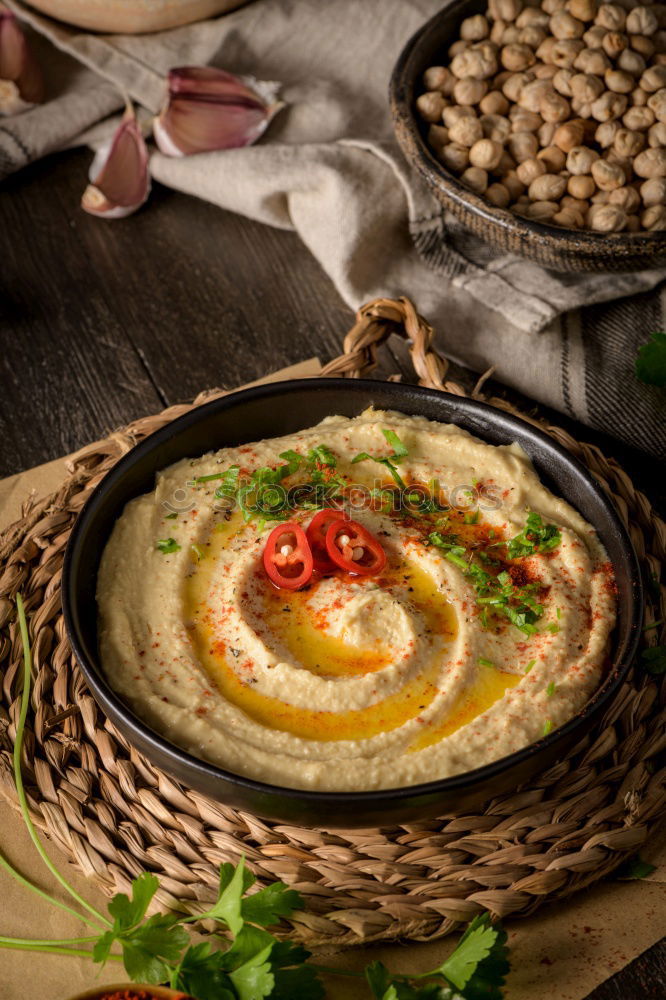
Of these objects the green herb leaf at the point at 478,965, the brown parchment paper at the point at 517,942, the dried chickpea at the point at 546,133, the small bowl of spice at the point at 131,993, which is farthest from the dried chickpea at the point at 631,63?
the small bowl of spice at the point at 131,993

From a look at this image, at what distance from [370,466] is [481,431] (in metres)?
0.46

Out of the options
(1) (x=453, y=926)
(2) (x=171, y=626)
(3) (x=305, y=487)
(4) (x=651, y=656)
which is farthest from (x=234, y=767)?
(4) (x=651, y=656)

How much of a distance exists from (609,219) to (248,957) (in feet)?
11.0

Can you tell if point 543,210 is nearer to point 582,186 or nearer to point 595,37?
point 582,186

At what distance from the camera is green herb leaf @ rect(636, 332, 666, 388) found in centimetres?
459

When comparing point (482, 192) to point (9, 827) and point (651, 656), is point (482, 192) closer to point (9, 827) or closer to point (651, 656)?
point (651, 656)

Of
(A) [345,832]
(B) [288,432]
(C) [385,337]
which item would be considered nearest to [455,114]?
(C) [385,337]

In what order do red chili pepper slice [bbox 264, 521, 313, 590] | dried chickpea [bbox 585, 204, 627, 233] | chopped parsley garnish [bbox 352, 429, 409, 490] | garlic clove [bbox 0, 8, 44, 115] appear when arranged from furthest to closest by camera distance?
garlic clove [bbox 0, 8, 44, 115] → dried chickpea [bbox 585, 204, 627, 233] → chopped parsley garnish [bbox 352, 429, 409, 490] → red chili pepper slice [bbox 264, 521, 313, 590]

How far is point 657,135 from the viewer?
190 inches

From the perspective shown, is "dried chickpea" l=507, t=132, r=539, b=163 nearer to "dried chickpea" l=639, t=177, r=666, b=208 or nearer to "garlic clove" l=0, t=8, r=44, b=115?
"dried chickpea" l=639, t=177, r=666, b=208

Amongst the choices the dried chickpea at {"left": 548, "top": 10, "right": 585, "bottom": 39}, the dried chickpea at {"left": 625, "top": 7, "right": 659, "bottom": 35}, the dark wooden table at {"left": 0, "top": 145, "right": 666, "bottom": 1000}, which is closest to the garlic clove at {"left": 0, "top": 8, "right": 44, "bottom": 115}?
the dark wooden table at {"left": 0, "top": 145, "right": 666, "bottom": 1000}

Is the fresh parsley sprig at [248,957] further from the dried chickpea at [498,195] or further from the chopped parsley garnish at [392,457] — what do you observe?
the dried chickpea at [498,195]

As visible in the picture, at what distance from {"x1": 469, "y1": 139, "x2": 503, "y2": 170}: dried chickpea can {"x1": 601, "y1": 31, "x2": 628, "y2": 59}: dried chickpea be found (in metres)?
0.70

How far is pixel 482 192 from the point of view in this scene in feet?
16.0
